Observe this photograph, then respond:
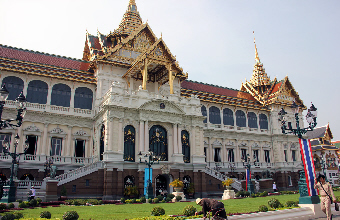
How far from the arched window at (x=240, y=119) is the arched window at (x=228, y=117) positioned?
1.00 metres

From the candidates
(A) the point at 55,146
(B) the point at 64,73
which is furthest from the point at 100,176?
(B) the point at 64,73

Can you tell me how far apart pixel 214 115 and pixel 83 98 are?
59.9 ft

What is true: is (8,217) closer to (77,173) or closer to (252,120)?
(77,173)

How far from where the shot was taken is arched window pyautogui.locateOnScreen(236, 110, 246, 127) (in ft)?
143

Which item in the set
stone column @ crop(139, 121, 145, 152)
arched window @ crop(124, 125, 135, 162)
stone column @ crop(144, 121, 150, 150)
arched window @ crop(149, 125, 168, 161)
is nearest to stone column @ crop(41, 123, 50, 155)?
arched window @ crop(124, 125, 135, 162)

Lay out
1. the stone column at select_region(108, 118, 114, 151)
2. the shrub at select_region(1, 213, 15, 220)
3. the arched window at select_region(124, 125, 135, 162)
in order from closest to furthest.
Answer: the shrub at select_region(1, 213, 15, 220) < the stone column at select_region(108, 118, 114, 151) < the arched window at select_region(124, 125, 135, 162)

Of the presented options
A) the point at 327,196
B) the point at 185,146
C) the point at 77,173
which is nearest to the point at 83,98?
the point at 77,173

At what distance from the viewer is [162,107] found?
30.0 m

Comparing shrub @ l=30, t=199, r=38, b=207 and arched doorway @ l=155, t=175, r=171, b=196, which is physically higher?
arched doorway @ l=155, t=175, r=171, b=196

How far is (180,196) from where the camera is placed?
966 inches

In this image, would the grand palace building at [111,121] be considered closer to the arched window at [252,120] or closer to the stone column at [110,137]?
the stone column at [110,137]

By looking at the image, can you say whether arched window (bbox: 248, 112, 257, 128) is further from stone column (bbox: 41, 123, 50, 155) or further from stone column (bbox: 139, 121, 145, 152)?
stone column (bbox: 41, 123, 50, 155)

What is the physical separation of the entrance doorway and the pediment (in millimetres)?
6660

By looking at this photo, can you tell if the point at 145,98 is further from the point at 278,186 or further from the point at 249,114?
the point at 278,186
